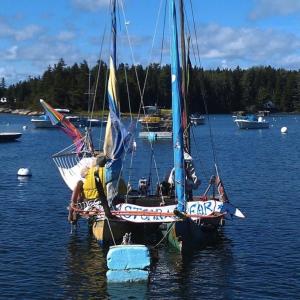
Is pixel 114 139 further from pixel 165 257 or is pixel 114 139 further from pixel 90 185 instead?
pixel 165 257

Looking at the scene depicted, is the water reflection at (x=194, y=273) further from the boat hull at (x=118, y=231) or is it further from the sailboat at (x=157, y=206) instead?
the boat hull at (x=118, y=231)

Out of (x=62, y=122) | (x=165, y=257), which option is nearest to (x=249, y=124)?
(x=62, y=122)

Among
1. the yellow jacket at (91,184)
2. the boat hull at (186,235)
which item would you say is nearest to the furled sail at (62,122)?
the yellow jacket at (91,184)

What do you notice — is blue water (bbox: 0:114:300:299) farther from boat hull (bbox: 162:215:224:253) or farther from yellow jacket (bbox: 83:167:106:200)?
yellow jacket (bbox: 83:167:106:200)

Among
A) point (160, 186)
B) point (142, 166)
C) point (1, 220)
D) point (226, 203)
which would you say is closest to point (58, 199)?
point (1, 220)

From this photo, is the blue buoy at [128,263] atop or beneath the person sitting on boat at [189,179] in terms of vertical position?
beneath

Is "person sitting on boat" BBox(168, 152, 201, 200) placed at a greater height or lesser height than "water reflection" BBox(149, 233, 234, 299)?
greater

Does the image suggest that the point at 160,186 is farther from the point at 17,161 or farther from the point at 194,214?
the point at 17,161

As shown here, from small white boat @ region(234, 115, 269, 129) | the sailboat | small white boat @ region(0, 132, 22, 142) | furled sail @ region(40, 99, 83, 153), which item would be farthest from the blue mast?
small white boat @ region(234, 115, 269, 129)

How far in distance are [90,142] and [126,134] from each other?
14.2 m

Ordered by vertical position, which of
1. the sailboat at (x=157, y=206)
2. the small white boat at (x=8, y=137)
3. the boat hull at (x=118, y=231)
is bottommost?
the small white boat at (x=8, y=137)

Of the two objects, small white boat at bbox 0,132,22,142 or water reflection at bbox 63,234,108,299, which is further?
small white boat at bbox 0,132,22,142

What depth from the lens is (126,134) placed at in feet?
109

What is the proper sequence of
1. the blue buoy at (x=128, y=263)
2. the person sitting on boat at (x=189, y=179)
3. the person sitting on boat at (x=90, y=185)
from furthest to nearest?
1. the person sitting on boat at (x=189, y=179)
2. the person sitting on boat at (x=90, y=185)
3. the blue buoy at (x=128, y=263)
